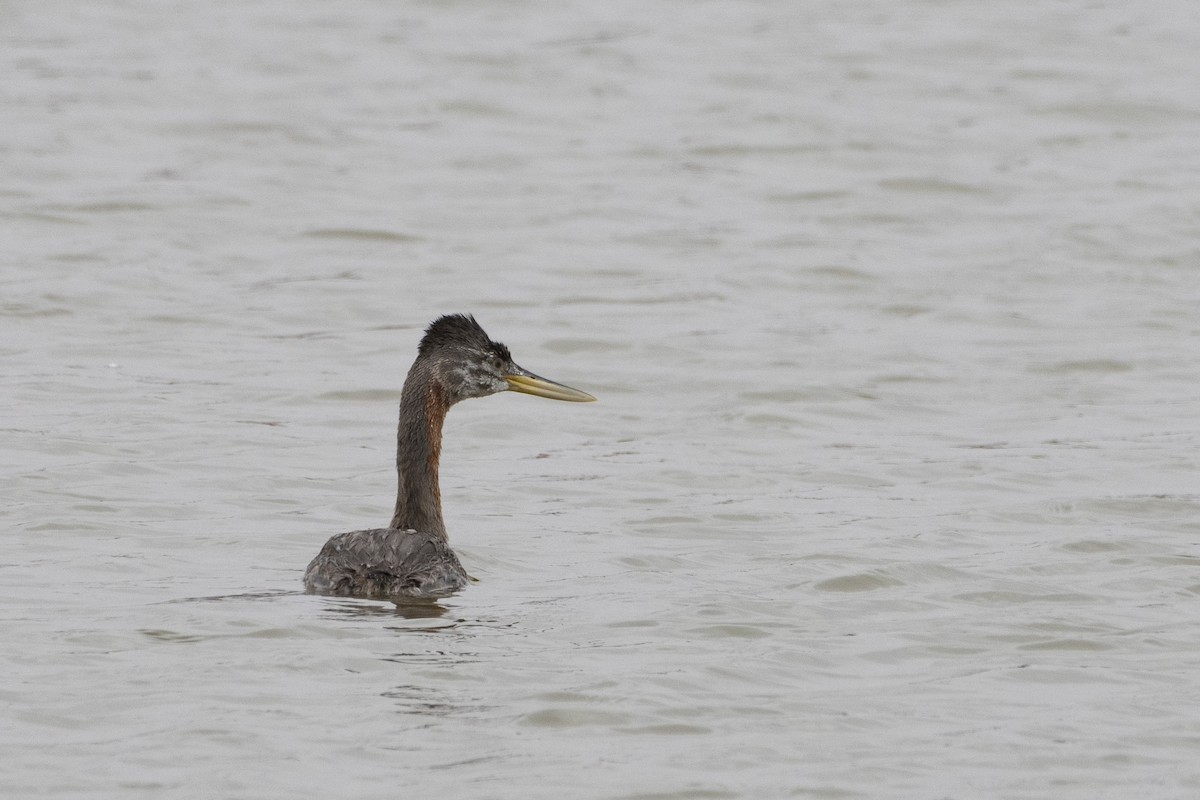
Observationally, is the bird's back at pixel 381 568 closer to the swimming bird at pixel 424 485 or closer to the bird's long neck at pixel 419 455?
the swimming bird at pixel 424 485

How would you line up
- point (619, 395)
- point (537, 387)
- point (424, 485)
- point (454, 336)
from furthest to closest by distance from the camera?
1. point (619, 395)
2. point (537, 387)
3. point (454, 336)
4. point (424, 485)

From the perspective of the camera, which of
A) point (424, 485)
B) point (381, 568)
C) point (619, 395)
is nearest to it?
point (381, 568)

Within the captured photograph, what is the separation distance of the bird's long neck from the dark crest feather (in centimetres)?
13

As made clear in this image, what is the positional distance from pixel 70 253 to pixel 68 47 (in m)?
7.76

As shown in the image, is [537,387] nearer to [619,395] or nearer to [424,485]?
[424,485]

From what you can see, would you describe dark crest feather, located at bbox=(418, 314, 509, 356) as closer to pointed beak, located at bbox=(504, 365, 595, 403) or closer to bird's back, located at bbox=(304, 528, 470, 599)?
pointed beak, located at bbox=(504, 365, 595, 403)

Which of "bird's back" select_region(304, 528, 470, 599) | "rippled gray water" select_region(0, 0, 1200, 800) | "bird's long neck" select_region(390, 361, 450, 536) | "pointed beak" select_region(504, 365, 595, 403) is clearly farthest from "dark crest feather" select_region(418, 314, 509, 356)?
"bird's back" select_region(304, 528, 470, 599)

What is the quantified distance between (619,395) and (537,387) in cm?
365

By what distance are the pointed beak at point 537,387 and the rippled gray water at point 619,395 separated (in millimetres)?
733

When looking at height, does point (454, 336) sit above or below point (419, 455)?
above

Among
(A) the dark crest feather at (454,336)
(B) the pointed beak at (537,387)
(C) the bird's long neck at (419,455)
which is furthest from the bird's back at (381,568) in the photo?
(B) the pointed beak at (537,387)

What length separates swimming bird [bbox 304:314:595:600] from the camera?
33.2 feet

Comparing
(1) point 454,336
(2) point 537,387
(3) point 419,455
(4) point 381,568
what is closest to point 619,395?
(2) point 537,387

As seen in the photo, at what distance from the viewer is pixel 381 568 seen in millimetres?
10141
